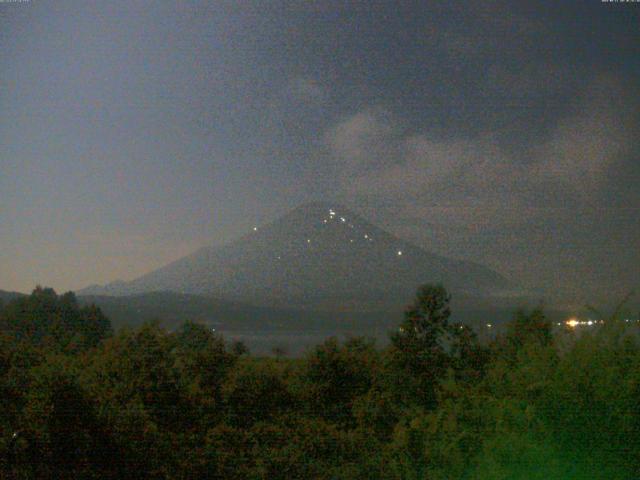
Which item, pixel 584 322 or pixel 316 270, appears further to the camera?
pixel 316 270

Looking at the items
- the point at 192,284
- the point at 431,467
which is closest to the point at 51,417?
the point at 431,467

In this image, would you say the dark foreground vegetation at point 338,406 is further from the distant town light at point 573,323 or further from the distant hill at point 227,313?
the distant hill at point 227,313

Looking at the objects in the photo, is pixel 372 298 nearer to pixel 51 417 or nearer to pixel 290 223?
pixel 290 223

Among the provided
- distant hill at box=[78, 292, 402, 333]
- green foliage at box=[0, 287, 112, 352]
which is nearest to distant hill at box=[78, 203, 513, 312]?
distant hill at box=[78, 292, 402, 333]

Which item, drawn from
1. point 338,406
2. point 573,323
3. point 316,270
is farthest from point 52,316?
point 316,270

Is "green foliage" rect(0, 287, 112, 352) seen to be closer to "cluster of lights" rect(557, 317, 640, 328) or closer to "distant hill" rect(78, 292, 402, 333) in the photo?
"distant hill" rect(78, 292, 402, 333)

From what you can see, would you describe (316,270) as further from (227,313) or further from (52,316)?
(52,316)

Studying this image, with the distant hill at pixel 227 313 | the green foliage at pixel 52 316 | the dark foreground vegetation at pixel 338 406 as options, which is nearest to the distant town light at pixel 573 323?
the dark foreground vegetation at pixel 338 406
